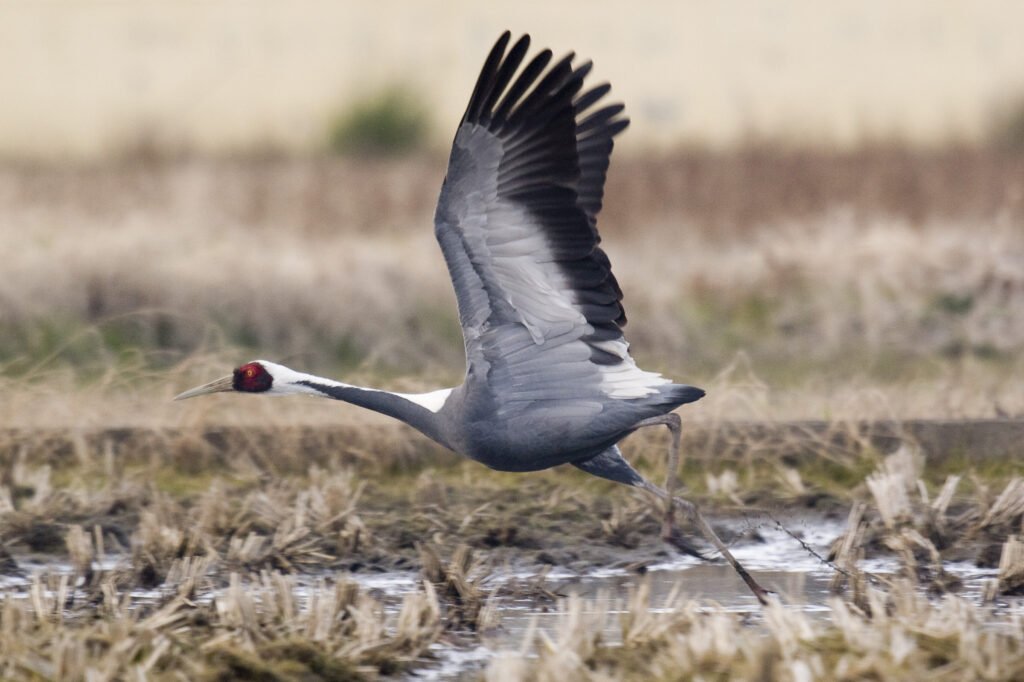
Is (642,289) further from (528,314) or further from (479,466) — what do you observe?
(528,314)

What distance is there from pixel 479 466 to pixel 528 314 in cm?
234

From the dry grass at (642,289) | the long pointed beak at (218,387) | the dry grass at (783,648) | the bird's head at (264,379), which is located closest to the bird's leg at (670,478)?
the dry grass at (783,648)

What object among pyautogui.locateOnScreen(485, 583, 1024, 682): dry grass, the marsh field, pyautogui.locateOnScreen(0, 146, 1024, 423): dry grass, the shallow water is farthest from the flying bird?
pyautogui.locateOnScreen(0, 146, 1024, 423): dry grass

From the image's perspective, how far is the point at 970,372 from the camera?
33.0 ft

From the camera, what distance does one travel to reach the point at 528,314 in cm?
607

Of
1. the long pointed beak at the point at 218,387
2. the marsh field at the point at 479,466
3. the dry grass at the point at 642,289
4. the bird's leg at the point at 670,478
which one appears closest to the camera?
the marsh field at the point at 479,466

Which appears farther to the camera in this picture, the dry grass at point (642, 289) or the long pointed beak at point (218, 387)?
the dry grass at point (642, 289)

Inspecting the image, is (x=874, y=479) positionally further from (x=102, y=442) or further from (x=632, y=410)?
(x=102, y=442)

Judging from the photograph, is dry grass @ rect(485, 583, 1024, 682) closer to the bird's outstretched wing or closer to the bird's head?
the bird's outstretched wing

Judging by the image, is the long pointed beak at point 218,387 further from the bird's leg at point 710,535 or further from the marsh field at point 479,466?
the bird's leg at point 710,535

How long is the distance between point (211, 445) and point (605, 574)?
2.36m

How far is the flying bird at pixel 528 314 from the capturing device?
18.9 ft

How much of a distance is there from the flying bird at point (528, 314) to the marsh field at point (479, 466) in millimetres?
440

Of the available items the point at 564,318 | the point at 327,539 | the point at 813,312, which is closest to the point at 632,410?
the point at 564,318
